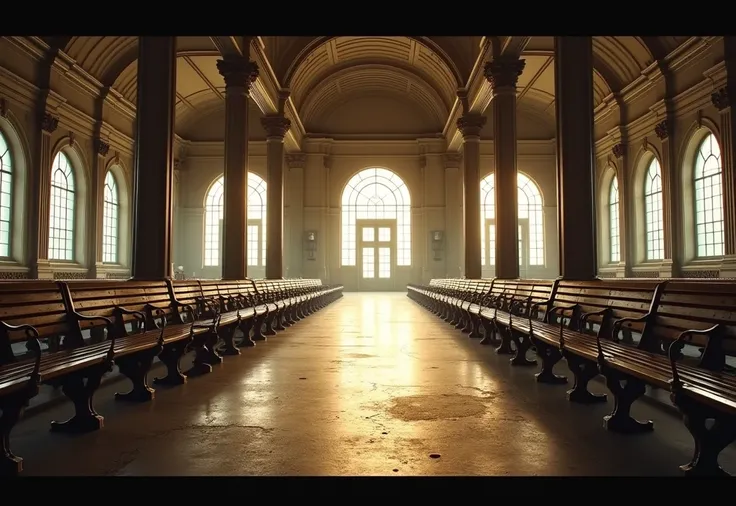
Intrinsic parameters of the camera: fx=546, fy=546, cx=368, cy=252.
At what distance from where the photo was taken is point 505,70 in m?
13.8

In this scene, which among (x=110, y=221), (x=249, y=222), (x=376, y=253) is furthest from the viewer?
(x=376, y=253)

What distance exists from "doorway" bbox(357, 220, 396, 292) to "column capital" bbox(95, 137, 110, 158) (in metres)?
13.0

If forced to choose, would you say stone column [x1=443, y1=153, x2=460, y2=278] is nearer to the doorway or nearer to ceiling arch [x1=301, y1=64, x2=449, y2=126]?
ceiling arch [x1=301, y1=64, x2=449, y2=126]

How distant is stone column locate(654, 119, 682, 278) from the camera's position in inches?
665

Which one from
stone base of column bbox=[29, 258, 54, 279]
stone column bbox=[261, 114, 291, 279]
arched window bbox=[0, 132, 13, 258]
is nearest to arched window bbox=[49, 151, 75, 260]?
stone base of column bbox=[29, 258, 54, 279]

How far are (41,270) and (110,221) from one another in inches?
245

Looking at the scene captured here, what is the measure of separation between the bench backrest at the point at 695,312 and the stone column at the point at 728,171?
38.5ft

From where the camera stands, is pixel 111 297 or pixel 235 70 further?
pixel 235 70

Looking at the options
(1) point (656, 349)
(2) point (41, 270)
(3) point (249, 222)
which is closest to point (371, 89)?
(3) point (249, 222)

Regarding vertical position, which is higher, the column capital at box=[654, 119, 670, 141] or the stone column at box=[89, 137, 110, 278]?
the column capital at box=[654, 119, 670, 141]

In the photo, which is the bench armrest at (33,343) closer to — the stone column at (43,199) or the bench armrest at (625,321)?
the bench armrest at (625,321)

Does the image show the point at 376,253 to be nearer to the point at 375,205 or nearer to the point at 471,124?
the point at 375,205

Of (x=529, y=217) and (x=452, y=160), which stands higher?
(x=452, y=160)
